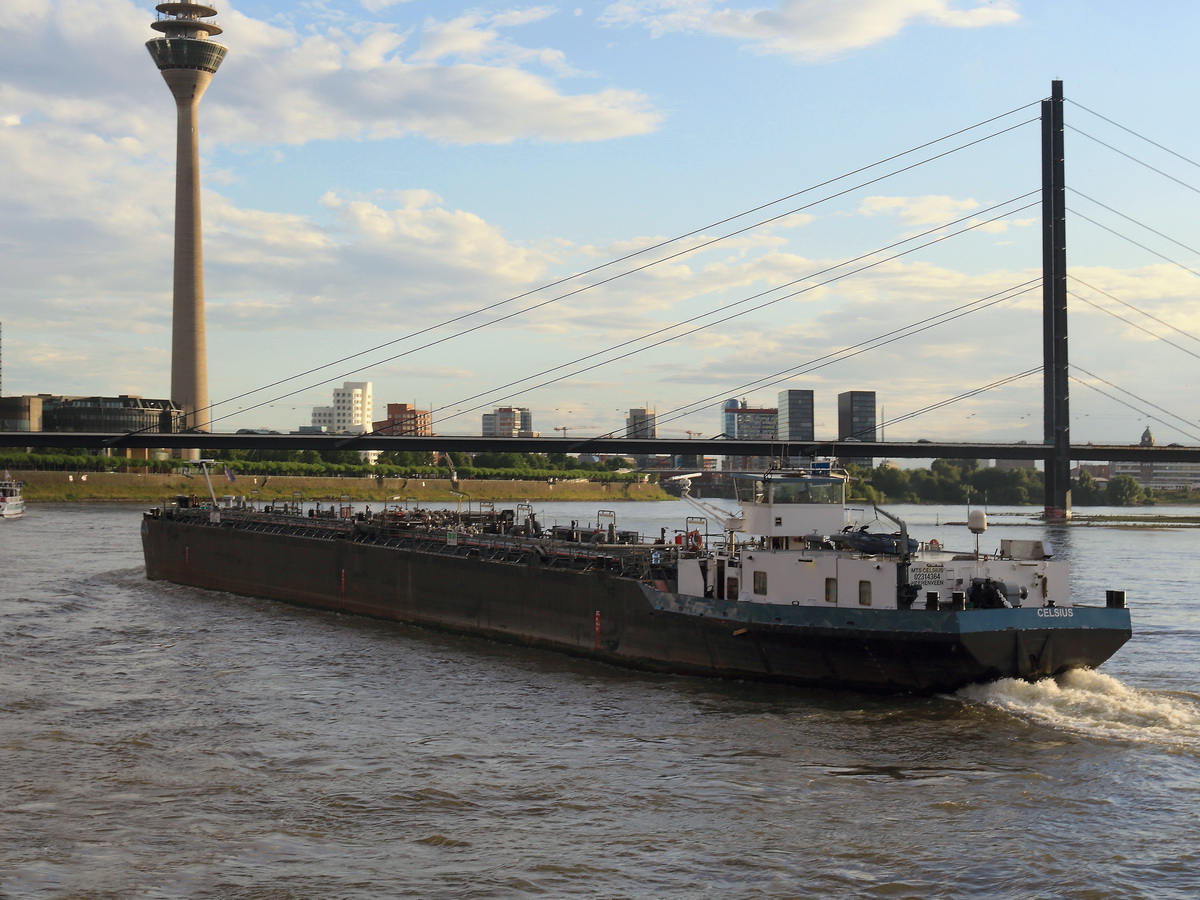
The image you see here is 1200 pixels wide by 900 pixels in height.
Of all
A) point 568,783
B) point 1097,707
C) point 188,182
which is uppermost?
point 188,182

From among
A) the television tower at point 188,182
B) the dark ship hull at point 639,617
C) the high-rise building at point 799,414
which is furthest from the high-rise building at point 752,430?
the television tower at point 188,182

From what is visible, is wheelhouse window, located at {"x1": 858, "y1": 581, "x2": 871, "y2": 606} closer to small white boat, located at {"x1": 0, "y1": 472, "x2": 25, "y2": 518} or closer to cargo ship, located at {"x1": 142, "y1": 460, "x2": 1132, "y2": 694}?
cargo ship, located at {"x1": 142, "y1": 460, "x2": 1132, "y2": 694}

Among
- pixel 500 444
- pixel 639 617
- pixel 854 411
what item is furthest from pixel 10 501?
pixel 639 617

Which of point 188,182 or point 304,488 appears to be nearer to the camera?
point 304,488

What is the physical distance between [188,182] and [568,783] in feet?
453

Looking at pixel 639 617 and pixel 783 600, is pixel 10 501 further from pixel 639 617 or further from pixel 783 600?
pixel 783 600

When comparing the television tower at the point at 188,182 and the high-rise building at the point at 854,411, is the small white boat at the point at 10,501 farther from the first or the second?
the high-rise building at the point at 854,411

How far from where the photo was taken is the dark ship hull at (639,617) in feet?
67.8

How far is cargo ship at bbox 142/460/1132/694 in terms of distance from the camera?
20766 millimetres

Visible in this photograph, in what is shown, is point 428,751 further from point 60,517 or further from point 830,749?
point 60,517

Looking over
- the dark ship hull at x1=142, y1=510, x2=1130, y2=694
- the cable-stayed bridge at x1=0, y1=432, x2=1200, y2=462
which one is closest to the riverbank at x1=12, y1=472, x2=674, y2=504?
the cable-stayed bridge at x1=0, y1=432, x2=1200, y2=462

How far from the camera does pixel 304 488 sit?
12556 centimetres

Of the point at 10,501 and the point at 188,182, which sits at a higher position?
the point at 188,182

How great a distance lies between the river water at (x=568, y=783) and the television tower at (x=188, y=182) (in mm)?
113384
